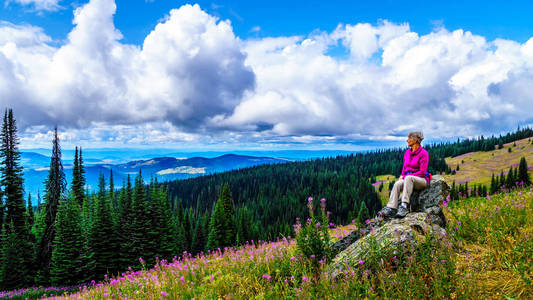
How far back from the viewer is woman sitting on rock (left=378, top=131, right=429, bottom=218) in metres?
7.13

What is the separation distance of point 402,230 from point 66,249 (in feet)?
101

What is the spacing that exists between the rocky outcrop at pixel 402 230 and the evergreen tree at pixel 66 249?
28958 mm

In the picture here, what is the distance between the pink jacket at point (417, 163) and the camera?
24.7ft

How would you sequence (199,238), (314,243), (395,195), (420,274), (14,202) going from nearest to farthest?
(420,274)
(314,243)
(395,195)
(14,202)
(199,238)

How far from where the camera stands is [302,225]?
19.4 feet

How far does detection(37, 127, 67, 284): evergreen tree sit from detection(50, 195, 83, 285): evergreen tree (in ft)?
4.45

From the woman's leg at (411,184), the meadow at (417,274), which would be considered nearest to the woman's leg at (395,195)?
the woman's leg at (411,184)

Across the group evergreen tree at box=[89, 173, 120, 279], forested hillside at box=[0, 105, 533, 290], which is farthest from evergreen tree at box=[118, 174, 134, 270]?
evergreen tree at box=[89, 173, 120, 279]

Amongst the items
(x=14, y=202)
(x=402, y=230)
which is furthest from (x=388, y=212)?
(x=14, y=202)

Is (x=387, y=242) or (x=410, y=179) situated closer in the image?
(x=387, y=242)

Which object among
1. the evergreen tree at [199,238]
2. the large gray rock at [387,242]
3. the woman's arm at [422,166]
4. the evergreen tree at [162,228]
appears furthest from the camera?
the evergreen tree at [199,238]

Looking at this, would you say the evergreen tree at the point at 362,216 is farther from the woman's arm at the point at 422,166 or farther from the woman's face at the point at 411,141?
the woman's face at the point at 411,141

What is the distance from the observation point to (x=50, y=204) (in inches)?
1028

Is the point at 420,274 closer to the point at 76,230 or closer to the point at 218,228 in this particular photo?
the point at 76,230
